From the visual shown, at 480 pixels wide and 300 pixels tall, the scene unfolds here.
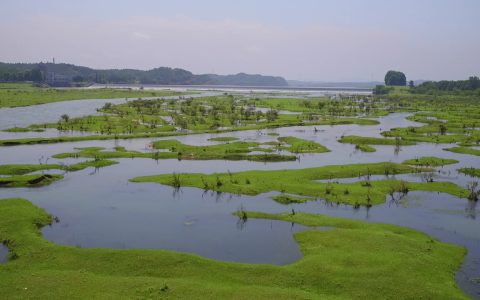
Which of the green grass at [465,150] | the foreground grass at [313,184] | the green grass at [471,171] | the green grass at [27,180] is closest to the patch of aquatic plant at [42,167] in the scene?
the green grass at [27,180]

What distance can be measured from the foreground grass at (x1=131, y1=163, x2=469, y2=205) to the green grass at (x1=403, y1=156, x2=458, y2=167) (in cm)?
408

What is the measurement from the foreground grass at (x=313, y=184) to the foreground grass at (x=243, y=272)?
325 inches

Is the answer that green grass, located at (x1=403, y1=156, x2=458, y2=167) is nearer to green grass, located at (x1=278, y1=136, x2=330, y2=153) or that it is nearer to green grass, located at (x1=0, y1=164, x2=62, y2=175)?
green grass, located at (x1=278, y1=136, x2=330, y2=153)

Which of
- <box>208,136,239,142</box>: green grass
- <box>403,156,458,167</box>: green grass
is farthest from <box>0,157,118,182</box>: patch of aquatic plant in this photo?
<box>403,156,458,167</box>: green grass

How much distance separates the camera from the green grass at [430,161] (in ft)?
148

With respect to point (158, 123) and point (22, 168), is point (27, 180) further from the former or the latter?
point (158, 123)

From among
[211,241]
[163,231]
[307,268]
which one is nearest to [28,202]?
[163,231]

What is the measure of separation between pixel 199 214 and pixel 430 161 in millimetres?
28215

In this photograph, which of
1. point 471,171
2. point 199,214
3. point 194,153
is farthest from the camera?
point 194,153

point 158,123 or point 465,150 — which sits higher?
point 158,123

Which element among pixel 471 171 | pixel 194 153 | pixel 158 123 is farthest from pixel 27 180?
pixel 471 171

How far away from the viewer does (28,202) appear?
3103cm

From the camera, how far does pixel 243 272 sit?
21.0 metres

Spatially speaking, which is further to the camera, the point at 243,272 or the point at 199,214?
the point at 199,214
